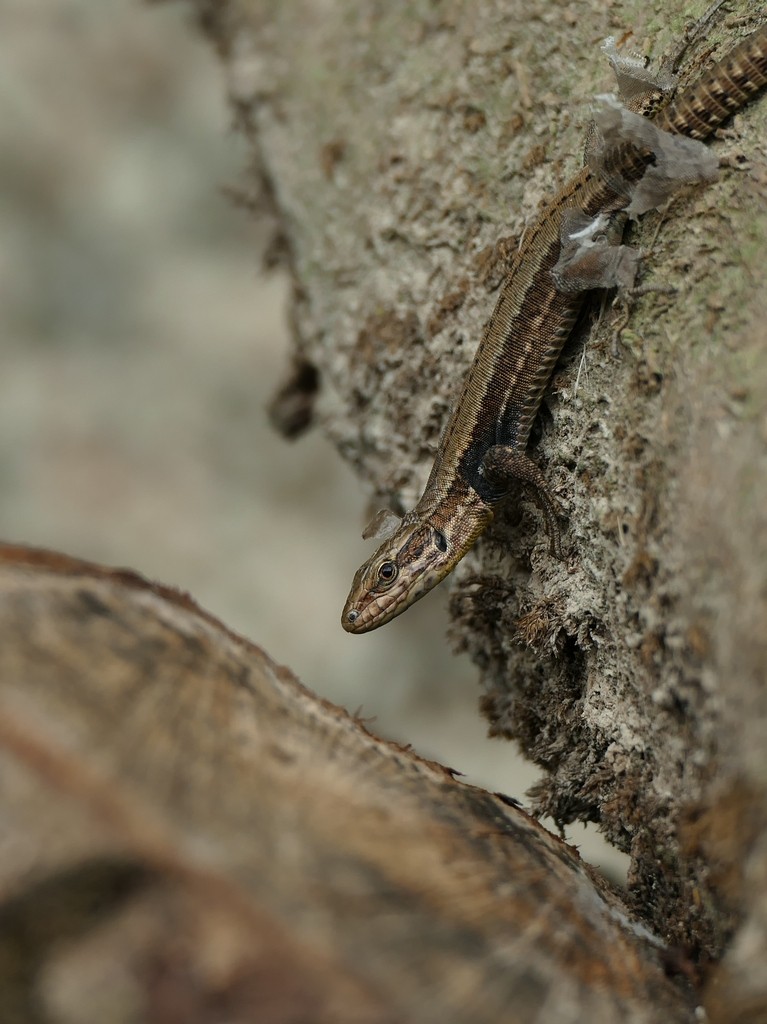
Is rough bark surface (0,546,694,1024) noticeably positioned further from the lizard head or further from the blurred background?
the blurred background

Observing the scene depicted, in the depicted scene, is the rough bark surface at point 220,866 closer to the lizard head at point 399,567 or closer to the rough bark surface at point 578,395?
the rough bark surface at point 578,395

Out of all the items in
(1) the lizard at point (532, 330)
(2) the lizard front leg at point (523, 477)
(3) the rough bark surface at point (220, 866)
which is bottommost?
(3) the rough bark surface at point (220, 866)

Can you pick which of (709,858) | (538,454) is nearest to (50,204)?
(538,454)

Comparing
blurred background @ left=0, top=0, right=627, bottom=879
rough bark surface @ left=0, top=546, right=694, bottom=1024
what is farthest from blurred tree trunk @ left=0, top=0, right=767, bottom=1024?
blurred background @ left=0, top=0, right=627, bottom=879

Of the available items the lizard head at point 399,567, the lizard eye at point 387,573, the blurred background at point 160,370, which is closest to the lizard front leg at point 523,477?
the lizard head at point 399,567

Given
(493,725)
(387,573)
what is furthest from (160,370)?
(493,725)

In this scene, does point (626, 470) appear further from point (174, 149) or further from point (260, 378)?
point (174, 149)

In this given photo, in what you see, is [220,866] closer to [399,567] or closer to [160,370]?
[399,567]
